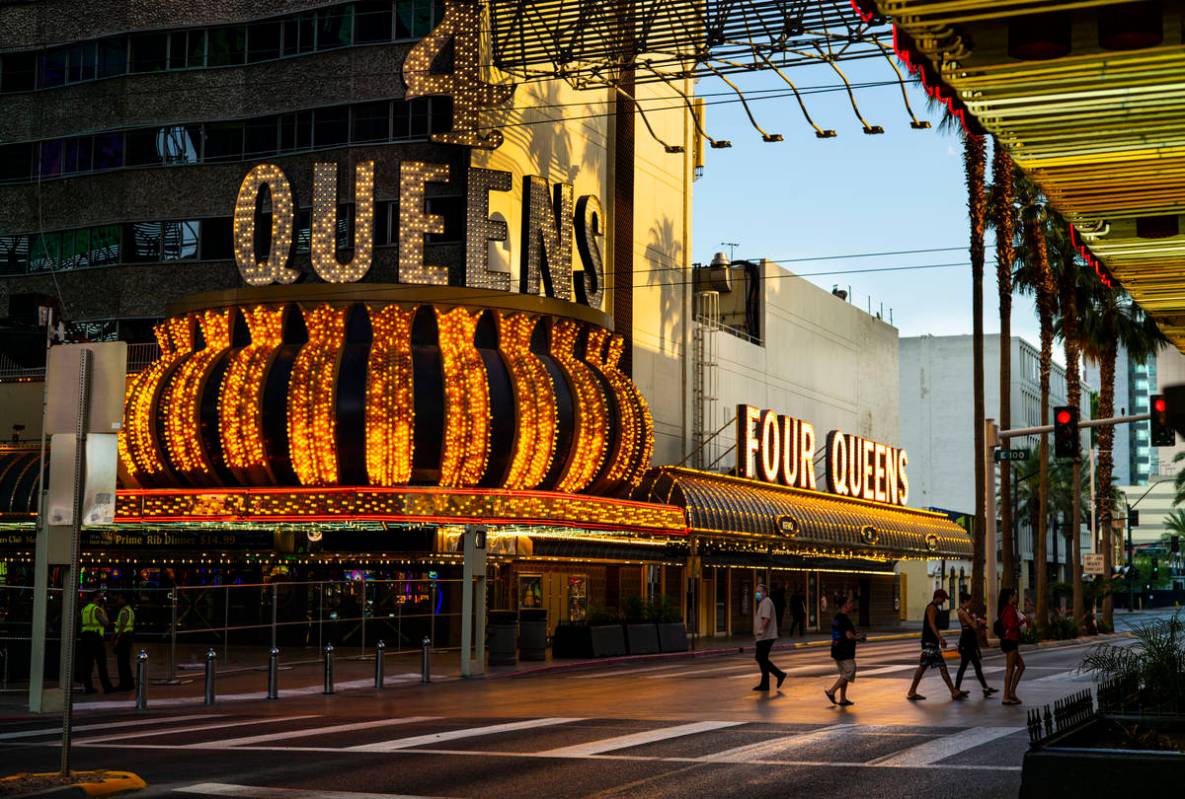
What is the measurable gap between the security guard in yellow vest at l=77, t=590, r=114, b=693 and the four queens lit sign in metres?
29.3

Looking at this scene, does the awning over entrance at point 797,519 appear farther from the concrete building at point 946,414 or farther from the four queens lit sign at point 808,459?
the concrete building at point 946,414

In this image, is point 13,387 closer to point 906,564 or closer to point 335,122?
point 335,122

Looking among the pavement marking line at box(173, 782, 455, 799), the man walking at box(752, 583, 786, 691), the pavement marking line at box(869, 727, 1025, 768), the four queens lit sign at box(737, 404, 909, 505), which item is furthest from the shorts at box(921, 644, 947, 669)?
the four queens lit sign at box(737, 404, 909, 505)

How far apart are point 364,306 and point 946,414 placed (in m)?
71.3

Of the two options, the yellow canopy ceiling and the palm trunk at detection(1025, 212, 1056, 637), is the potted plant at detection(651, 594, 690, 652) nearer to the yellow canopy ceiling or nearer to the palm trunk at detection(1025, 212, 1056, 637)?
the palm trunk at detection(1025, 212, 1056, 637)

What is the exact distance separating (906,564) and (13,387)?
46890 mm

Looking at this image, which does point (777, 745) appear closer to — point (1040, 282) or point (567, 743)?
point (567, 743)

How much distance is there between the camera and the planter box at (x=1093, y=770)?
10.1 metres

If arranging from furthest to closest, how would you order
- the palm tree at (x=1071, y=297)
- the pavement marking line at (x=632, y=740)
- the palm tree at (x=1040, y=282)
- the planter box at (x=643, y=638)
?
the palm tree at (x=1071, y=297)
the palm tree at (x=1040, y=282)
the planter box at (x=643, y=638)
the pavement marking line at (x=632, y=740)

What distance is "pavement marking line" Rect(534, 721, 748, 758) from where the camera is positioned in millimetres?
16781

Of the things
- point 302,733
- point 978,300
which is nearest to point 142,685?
point 302,733

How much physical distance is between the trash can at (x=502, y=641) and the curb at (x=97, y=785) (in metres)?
21.5

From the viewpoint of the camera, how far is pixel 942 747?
682 inches

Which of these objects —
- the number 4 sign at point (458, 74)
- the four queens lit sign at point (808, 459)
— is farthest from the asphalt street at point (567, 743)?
the four queens lit sign at point (808, 459)
